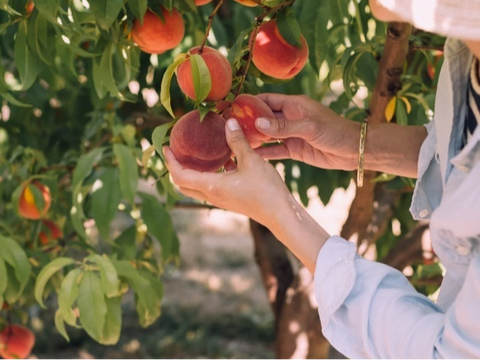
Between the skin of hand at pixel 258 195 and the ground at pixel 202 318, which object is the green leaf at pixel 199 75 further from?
the ground at pixel 202 318

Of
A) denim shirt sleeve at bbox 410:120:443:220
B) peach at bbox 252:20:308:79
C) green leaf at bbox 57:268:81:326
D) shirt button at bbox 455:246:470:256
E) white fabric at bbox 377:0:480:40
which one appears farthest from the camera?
green leaf at bbox 57:268:81:326

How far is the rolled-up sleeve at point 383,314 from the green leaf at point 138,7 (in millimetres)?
489

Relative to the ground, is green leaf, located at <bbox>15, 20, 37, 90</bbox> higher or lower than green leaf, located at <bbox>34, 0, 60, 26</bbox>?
lower

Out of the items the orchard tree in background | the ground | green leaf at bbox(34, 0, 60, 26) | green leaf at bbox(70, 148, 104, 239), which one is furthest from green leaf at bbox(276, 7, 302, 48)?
the ground

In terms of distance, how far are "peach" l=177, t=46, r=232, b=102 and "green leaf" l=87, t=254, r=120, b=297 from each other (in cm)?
49

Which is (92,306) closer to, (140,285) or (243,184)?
(140,285)

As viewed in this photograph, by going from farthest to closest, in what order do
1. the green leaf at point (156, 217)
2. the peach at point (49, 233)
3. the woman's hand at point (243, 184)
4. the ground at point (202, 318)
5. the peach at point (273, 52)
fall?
the ground at point (202, 318)
the peach at point (49, 233)
the green leaf at point (156, 217)
the peach at point (273, 52)
the woman's hand at point (243, 184)

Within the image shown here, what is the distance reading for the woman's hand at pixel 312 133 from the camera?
125cm

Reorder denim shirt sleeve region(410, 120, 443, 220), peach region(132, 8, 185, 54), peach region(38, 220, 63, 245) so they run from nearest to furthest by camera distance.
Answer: denim shirt sleeve region(410, 120, 443, 220) < peach region(132, 8, 185, 54) < peach region(38, 220, 63, 245)

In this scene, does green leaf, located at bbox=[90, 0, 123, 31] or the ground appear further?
the ground

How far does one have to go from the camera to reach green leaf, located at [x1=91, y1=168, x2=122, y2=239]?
5.46 feet

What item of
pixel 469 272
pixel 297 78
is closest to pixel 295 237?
pixel 469 272

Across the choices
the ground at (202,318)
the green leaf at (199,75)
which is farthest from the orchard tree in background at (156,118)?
the ground at (202,318)

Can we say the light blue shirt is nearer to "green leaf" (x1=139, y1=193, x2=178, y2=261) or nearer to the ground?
"green leaf" (x1=139, y1=193, x2=178, y2=261)
